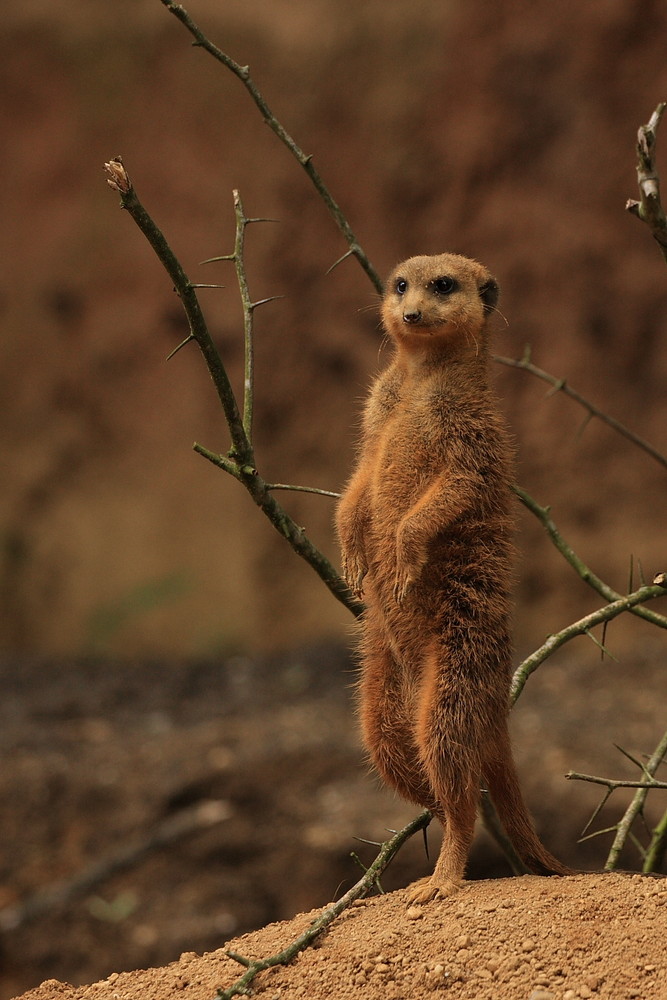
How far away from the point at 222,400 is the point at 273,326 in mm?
5449

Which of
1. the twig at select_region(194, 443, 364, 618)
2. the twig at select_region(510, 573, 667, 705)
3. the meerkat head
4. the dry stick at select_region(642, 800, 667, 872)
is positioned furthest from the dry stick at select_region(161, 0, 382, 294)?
the dry stick at select_region(642, 800, 667, 872)

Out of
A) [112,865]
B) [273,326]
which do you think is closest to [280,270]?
[273,326]

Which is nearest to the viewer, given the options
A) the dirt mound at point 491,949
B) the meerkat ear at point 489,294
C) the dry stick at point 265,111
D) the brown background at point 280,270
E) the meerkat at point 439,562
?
the dirt mound at point 491,949

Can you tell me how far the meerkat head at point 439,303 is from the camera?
2223mm

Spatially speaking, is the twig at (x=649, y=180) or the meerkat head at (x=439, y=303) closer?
the twig at (x=649, y=180)

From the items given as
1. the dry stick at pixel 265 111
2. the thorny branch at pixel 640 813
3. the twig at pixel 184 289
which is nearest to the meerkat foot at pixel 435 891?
the thorny branch at pixel 640 813

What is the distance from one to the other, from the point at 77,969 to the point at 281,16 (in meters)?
5.72

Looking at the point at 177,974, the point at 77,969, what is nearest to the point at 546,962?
the point at 177,974

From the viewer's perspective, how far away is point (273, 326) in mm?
7613

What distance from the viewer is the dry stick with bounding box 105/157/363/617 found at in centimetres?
196

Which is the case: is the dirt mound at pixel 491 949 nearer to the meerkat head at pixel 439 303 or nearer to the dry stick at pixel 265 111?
the meerkat head at pixel 439 303

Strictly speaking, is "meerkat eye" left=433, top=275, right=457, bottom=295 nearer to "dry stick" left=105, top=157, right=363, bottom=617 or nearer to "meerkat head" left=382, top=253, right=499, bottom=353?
"meerkat head" left=382, top=253, right=499, bottom=353

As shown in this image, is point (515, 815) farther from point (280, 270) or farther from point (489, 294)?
point (280, 270)

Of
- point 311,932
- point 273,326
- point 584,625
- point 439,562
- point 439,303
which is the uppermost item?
point 273,326
